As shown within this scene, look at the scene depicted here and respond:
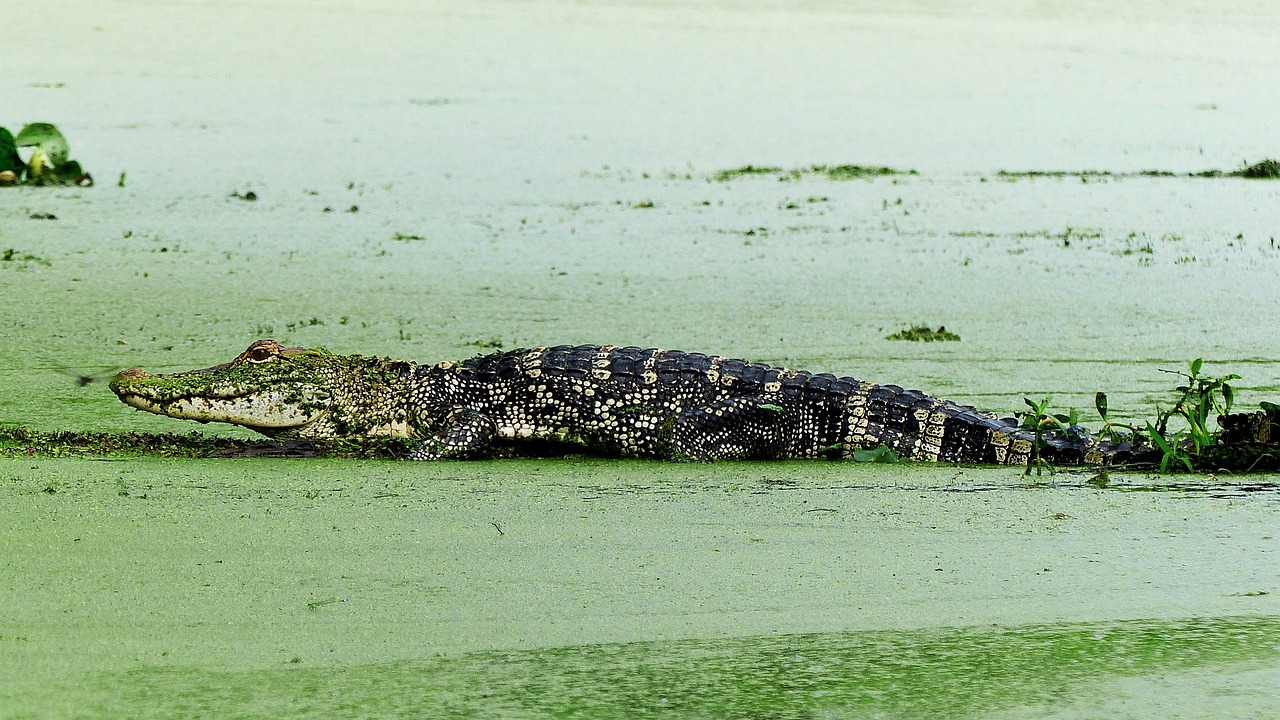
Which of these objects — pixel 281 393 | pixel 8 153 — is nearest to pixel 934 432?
pixel 281 393

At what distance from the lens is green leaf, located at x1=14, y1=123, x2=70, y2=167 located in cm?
917

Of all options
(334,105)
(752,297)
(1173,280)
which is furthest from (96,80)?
(1173,280)

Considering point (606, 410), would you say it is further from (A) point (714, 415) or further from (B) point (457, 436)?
(B) point (457, 436)

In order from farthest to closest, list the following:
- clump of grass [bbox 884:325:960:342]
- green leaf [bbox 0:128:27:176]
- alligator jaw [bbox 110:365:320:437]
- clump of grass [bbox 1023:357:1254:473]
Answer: green leaf [bbox 0:128:27:176] < clump of grass [bbox 884:325:960:342] < alligator jaw [bbox 110:365:320:437] < clump of grass [bbox 1023:357:1254:473]

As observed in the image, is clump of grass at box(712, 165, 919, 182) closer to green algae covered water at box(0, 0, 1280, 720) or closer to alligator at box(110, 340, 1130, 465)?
green algae covered water at box(0, 0, 1280, 720)

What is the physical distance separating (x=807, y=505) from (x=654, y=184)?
644 cm

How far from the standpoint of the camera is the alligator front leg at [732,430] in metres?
4.19

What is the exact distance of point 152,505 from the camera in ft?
11.0

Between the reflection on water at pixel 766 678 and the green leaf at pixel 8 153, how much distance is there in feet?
25.4

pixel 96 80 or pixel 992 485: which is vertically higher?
pixel 96 80

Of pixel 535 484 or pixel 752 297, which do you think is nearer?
pixel 535 484

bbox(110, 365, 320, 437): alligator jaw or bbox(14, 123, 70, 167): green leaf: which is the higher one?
bbox(14, 123, 70, 167): green leaf

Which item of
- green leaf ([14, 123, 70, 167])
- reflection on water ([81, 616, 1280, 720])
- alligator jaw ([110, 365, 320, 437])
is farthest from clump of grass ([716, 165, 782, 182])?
reflection on water ([81, 616, 1280, 720])

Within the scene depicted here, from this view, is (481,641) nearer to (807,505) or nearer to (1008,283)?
(807,505)
